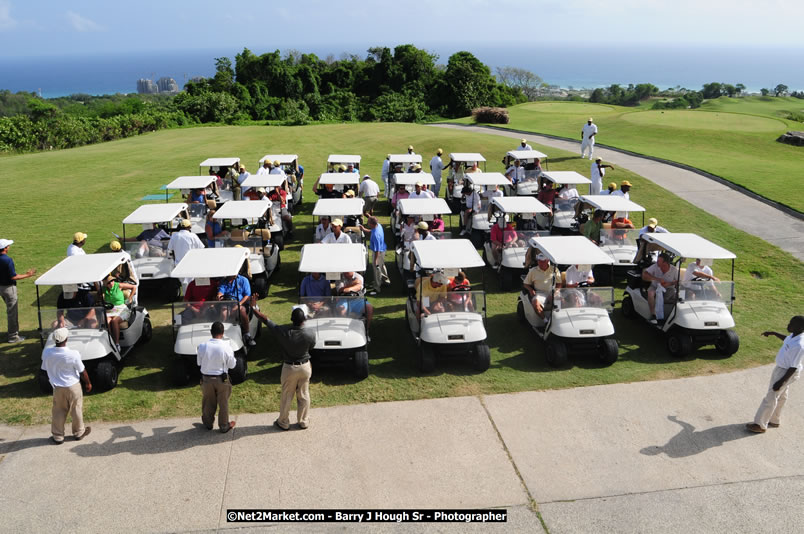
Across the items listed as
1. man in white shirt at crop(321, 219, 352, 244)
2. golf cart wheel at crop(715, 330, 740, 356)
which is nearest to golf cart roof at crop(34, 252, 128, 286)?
man in white shirt at crop(321, 219, 352, 244)

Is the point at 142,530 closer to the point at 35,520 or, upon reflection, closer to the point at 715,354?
the point at 35,520

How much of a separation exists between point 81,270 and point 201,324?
84.3 inches

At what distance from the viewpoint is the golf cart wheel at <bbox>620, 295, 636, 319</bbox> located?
11.7m

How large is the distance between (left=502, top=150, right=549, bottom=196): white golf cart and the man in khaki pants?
1232 centimetres

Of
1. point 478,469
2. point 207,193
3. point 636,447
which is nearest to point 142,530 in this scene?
point 478,469

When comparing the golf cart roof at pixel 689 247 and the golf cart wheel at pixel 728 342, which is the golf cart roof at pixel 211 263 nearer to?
the golf cart roof at pixel 689 247

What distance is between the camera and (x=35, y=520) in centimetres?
653

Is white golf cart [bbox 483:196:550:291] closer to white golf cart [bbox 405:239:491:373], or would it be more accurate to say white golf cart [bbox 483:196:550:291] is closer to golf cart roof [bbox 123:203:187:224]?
white golf cart [bbox 405:239:491:373]

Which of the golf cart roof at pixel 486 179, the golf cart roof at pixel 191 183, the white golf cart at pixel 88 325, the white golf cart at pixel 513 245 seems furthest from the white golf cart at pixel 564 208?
the white golf cart at pixel 88 325

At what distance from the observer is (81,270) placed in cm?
973

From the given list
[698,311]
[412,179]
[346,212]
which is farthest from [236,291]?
[412,179]

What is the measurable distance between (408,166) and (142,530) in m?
15.3

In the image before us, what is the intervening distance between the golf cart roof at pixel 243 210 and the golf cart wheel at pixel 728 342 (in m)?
9.37

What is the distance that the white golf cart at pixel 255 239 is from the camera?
12.9m
